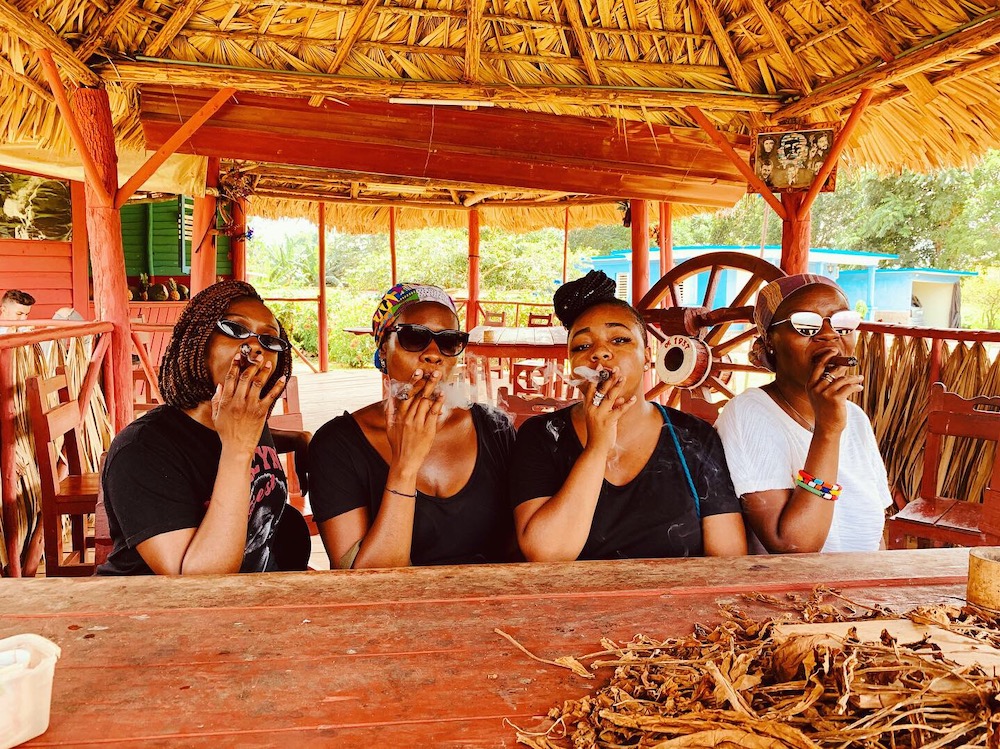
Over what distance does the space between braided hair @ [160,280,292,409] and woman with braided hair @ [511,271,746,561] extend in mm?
716

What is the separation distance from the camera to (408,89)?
192 inches

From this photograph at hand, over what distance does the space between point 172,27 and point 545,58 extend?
2.28 meters

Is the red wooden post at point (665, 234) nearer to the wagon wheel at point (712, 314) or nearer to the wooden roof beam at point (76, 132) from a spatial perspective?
the wagon wheel at point (712, 314)

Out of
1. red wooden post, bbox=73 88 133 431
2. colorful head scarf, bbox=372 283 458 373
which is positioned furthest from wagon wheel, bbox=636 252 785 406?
red wooden post, bbox=73 88 133 431

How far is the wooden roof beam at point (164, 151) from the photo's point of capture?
453 cm

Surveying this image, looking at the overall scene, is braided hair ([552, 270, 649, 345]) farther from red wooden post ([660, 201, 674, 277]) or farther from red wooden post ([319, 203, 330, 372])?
red wooden post ([319, 203, 330, 372])

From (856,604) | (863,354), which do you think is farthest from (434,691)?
(863,354)

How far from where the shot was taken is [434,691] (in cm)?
119

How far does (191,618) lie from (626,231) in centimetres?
2409

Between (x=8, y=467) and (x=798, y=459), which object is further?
(x=8, y=467)

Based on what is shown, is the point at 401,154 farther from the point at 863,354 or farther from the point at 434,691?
Answer: the point at 434,691

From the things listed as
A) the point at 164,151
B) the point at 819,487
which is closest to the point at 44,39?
the point at 164,151

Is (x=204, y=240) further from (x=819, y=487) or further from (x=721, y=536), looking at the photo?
(x=819, y=487)

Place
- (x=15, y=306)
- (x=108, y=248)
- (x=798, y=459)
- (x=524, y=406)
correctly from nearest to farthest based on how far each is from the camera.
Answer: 1. (x=798, y=459)
2. (x=524, y=406)
3. (x=108, y=248)
4. (x=15, y=306)
